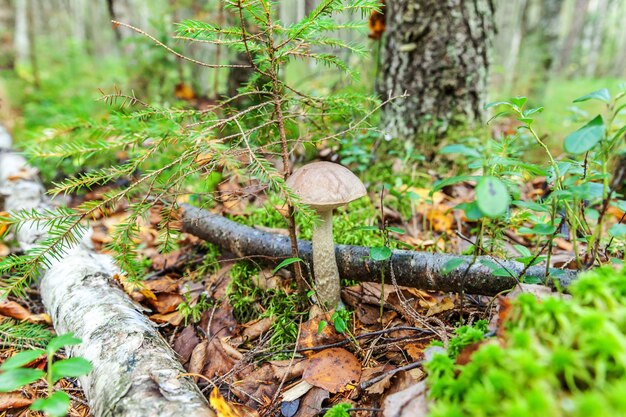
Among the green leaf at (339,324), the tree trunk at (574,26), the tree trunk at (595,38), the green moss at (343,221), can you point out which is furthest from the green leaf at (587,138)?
the tree trunk at (595,38)

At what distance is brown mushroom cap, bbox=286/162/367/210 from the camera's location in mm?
1778

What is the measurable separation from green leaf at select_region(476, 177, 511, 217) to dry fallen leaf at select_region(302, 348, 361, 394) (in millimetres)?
1170

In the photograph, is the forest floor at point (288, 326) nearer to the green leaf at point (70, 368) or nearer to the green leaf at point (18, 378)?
the green leaf at point (70, 368)

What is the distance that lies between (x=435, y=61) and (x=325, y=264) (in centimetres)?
257

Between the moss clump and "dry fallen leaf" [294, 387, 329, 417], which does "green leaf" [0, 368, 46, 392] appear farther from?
the moss clump

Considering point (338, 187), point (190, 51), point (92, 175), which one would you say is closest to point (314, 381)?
point (338, 187)

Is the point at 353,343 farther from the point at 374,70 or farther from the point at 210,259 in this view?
the point at 374,70

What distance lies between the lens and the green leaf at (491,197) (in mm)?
1141

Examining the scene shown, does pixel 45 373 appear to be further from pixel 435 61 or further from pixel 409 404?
pixel 435 61

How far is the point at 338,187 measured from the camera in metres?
1.82

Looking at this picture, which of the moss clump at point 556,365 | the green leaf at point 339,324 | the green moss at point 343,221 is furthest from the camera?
the green moss at point 343,221

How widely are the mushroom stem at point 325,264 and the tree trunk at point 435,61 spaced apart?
2.06m

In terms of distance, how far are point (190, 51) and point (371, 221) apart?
667 centimetres

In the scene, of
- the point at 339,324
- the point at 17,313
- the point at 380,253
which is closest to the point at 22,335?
the point at 17,313
